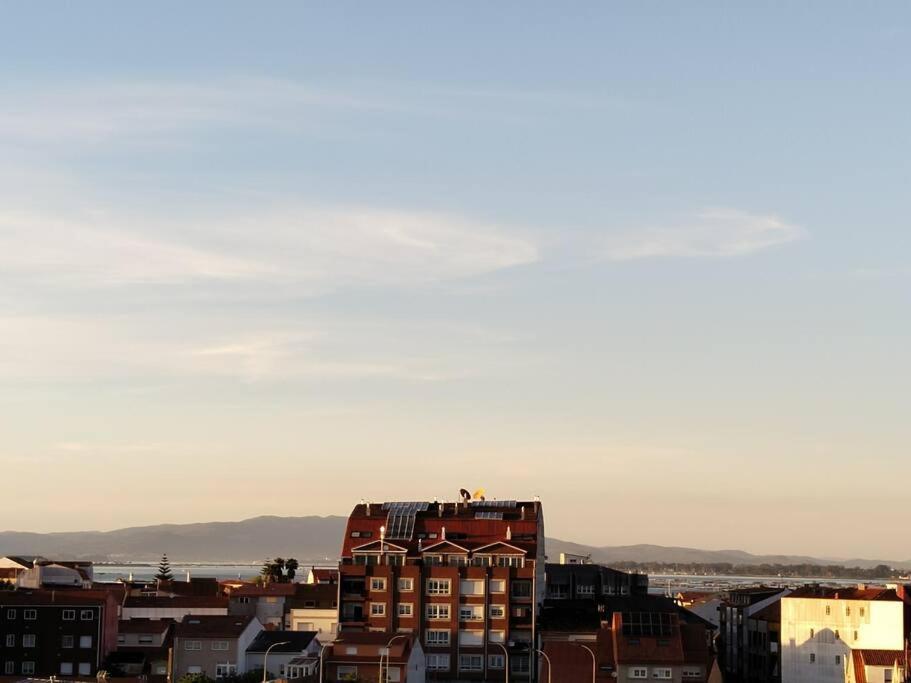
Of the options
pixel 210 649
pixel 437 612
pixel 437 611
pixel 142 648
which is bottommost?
pixel 142 648

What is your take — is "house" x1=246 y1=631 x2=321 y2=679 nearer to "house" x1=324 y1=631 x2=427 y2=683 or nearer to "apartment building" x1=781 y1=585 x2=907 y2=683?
"house" x1=324 y1=631 x2=427 y2=683

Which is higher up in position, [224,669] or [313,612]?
[313,612]

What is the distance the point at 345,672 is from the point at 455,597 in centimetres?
2275

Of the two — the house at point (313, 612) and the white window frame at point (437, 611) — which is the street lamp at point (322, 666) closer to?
the white window frame at point (437, 611)

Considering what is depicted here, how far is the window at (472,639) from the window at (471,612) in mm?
1558

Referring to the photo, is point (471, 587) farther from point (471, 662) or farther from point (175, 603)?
point (175, 603)

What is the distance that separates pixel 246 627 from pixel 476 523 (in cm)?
2953

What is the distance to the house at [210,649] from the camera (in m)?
138

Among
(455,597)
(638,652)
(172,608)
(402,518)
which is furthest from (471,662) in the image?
(172,608)

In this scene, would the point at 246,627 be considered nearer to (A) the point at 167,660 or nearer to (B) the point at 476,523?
(A) the point at 167,660

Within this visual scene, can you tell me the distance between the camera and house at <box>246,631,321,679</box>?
5394 inches

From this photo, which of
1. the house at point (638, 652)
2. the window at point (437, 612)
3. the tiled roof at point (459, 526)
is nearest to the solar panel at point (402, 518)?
the tiled roof at point (459, 526)

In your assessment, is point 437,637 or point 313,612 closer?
point 437,637

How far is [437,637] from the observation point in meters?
150
